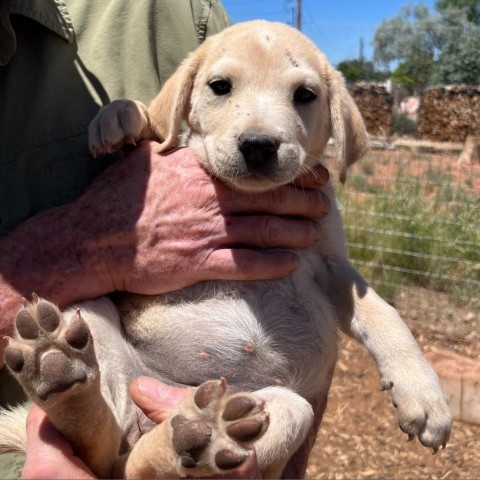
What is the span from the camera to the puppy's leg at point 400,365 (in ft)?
6.74

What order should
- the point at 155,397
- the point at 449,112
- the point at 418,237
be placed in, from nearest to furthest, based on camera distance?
the point at 155,397
the point at 418,237
the point at 449,112

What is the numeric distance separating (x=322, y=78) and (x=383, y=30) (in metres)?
32.3

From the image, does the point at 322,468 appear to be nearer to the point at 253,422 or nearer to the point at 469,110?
the point at 253,422

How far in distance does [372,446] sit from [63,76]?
3.56 meters

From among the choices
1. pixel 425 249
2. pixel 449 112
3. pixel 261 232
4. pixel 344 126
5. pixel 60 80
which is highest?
pixel 60 80

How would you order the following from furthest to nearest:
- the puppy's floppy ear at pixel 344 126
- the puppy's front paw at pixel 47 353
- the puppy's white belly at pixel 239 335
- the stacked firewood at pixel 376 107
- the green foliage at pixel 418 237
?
the stacked firewood at pixel 376 107
the green foliage at pixel 418 237
the puppy's floppy ear at pixel 344 126
the puppy's white belly at pixel 239 335
the puppy's front paw at pixel 47 353

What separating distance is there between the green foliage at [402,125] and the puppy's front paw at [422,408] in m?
19.4

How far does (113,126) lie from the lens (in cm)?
224

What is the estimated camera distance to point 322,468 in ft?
14.2

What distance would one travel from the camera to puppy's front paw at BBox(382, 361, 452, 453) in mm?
2047

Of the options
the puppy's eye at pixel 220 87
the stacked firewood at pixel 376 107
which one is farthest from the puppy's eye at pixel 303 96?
the stacked firewood at pixel 376 107

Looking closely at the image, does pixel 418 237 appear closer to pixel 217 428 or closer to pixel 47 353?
pixel 217 428

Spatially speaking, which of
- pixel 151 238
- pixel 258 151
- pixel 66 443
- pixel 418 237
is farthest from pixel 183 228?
pixel 418 237

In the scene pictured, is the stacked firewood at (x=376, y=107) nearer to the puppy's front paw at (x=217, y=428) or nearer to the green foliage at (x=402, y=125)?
the green foliage at (x=402, y=125)
